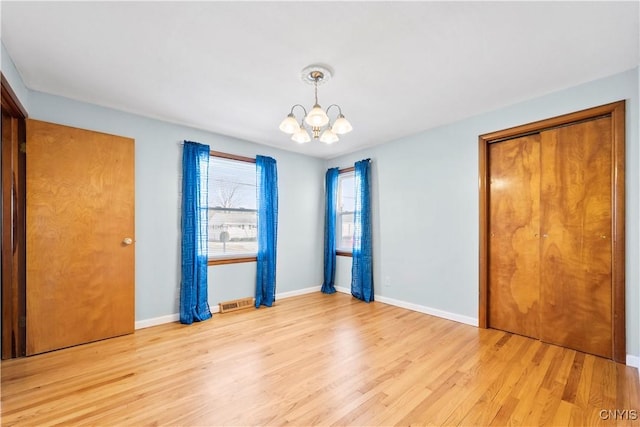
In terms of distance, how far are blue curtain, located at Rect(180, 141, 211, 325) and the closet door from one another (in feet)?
12.1

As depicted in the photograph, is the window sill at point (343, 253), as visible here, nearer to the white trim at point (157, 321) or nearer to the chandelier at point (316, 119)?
the white trim at point (157, 321)

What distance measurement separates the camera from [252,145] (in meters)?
4.21

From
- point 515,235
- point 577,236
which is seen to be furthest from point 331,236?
point 577,236

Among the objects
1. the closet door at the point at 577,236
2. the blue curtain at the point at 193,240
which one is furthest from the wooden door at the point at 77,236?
the closet door at the point at 577,236

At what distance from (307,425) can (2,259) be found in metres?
2.84

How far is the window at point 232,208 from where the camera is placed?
389 centimetres

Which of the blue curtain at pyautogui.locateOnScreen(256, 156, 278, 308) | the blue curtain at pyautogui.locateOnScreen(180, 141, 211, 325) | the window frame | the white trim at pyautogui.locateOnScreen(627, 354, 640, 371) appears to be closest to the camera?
the white trim at pyautogui.locateOnScreen(627, 354, 640, 371)

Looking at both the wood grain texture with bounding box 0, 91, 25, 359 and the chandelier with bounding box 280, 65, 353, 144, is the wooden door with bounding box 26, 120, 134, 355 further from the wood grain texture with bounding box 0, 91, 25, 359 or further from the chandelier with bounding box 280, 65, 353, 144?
the chandelier with bounding box 280, 65, 353, 144

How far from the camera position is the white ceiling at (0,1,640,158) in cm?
168

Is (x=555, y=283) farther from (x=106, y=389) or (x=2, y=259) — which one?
(x=2, y=259)

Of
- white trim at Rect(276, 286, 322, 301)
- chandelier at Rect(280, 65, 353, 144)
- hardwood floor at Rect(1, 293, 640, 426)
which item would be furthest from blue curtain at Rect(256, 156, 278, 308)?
chandelier at Rect(280, 65, 353, 144)

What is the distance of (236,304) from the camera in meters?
3.94

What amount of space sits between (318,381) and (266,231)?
241 cm

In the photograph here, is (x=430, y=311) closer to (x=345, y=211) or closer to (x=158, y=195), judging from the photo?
(x=345, y=211)
